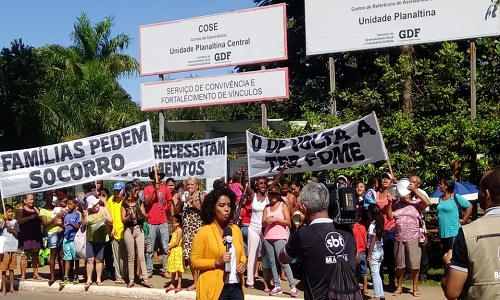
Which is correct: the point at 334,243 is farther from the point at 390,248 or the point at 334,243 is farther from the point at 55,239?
the point at 55,239

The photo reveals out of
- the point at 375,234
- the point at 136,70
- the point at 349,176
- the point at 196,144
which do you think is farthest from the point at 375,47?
the point at 136,70

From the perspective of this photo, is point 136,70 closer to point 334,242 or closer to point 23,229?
point 23,229

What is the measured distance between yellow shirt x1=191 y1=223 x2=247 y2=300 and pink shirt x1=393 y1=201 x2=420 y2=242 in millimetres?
4731

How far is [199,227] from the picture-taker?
1156 cm

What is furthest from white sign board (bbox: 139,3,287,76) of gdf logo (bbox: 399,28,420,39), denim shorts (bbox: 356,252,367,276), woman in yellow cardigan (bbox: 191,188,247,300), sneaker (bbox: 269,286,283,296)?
woman in yellow cardigan (bbox: 191,188,247,300)

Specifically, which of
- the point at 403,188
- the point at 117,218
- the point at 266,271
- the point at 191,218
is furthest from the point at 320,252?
the point at 117,218

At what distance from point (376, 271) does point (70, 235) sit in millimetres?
5898

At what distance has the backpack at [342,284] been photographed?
4.94 meters

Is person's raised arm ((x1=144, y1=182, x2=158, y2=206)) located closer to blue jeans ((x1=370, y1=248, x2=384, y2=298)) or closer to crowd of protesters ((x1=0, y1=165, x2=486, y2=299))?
crowd of protesters ((x1=0, y1=165, x2=486, y2=299))

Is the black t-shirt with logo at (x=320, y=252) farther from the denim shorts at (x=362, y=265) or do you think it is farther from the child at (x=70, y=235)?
the child at (x=70, y=235)

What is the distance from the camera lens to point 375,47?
17.4 m

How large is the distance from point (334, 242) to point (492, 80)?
38.9 ft

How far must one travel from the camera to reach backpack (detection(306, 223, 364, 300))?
4.94 meters

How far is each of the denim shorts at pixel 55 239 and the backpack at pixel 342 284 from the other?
31.5 feet
